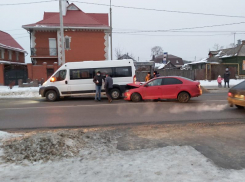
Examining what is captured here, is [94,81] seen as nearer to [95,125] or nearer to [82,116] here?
[82,116]

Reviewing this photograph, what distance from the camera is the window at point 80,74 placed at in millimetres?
12516

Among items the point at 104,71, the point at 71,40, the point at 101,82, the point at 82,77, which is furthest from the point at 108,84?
the point at 71,40

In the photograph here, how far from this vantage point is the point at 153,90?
1080 cm

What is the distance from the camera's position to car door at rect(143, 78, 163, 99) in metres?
10.7

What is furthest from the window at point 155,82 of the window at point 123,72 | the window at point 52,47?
the window at point 52,47

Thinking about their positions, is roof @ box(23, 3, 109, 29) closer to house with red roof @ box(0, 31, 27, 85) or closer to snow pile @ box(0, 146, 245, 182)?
house with red roof @ box(0, 31, 27, 85)

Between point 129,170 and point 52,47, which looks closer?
point 129,170

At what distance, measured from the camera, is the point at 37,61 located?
1120 inches

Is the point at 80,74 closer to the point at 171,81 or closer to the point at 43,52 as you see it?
the point at 171,81

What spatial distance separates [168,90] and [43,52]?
21622mm

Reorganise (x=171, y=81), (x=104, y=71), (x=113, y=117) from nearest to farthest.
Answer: (x=113, y=117) < (x=171, y=81) < (x=104, y=71)

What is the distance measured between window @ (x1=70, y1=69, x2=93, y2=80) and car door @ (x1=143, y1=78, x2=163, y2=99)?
3551 millimetres

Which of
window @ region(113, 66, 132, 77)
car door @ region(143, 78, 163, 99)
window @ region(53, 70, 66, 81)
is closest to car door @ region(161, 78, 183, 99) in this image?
car door @ region(143, 78, 163, 99)

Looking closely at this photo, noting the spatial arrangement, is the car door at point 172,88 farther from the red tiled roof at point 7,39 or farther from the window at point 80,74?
the red tiled roof at point 7,39
